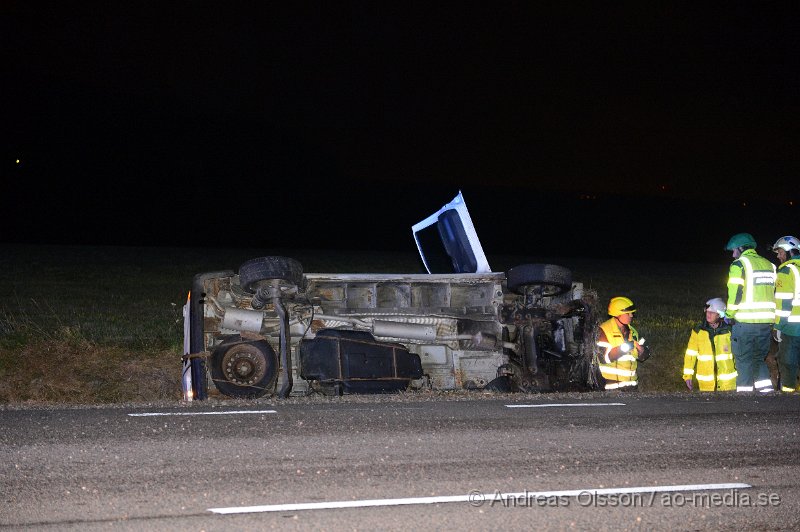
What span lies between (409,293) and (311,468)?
479cm

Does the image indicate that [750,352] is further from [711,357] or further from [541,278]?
[541,278]

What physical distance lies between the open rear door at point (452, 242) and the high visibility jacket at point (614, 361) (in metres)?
1.51

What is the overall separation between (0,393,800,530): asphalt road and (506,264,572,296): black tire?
85.2 inches

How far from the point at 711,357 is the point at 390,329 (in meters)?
3.91

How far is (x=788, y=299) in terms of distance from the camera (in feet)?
36.3

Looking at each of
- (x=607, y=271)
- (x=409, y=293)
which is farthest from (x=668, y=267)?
(x=409, y=293)

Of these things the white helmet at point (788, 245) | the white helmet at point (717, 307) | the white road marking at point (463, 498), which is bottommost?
the white road marking at point (463, 498)

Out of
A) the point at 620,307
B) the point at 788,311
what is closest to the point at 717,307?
the point at 788,311

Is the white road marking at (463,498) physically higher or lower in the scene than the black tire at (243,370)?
lower

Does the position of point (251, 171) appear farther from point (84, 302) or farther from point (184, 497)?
point (184, 497)

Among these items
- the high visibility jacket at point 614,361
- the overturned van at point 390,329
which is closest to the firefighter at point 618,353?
the high visibility jacket at point 614,361

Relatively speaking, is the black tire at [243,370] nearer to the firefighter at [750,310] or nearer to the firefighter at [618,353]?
the firefighter at [618,353]

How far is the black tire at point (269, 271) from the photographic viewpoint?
31.6ft

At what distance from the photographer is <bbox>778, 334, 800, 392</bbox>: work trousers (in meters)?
11.2
